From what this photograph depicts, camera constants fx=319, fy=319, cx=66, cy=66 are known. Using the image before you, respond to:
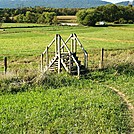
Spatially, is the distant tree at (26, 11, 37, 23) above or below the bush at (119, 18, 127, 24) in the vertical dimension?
above

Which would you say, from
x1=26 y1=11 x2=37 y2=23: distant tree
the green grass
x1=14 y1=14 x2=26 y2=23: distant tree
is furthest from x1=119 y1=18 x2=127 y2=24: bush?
the green grass

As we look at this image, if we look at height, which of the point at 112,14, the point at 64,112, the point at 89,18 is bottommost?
the point at 64,112

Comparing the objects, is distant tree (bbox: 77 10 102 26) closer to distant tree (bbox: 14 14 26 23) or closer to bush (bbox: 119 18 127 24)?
bush (bbox: 119 18 127 24)

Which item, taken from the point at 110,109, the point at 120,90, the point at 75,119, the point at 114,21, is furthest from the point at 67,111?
the point at 114,21

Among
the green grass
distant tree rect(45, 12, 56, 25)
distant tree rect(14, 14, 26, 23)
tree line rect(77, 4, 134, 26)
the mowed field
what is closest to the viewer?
the green grass

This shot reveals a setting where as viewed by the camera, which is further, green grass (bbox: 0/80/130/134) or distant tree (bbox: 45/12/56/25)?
distant tree (bbox: 45/12/56/25)

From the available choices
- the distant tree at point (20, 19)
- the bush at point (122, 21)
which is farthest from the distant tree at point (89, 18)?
the distant tree at point (20, 19)

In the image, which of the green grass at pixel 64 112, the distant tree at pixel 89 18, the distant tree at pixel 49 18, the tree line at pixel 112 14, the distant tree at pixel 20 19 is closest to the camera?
the green grass at pixel 64 112

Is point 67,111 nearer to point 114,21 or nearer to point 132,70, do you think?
point 132,70

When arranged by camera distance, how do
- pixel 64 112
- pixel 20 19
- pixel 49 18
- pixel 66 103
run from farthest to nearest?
pixel 49 18
pixel 20 19
pixel 66 103
pixel 64 112

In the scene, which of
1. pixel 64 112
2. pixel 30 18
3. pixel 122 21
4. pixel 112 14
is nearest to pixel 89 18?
pixel 122 21

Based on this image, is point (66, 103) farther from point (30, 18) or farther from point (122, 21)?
point (30, 18)

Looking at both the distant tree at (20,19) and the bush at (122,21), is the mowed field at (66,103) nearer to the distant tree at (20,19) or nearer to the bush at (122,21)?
the bush at (122,21)

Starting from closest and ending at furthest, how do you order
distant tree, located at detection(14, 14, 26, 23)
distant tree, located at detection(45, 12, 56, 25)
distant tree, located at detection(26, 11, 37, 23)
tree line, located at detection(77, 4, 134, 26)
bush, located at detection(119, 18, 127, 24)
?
1. tree line, located at detection(77, 4, 134, 26)
2. bush, located at detection(119, 18, 127, 24)
3. distant tree, located at detection(45, 12, 56, 25)
4. distant tree, located at detection(14, 14, 26, 23)
5. distant tree, located at detection(26, 11, 37, 23)
